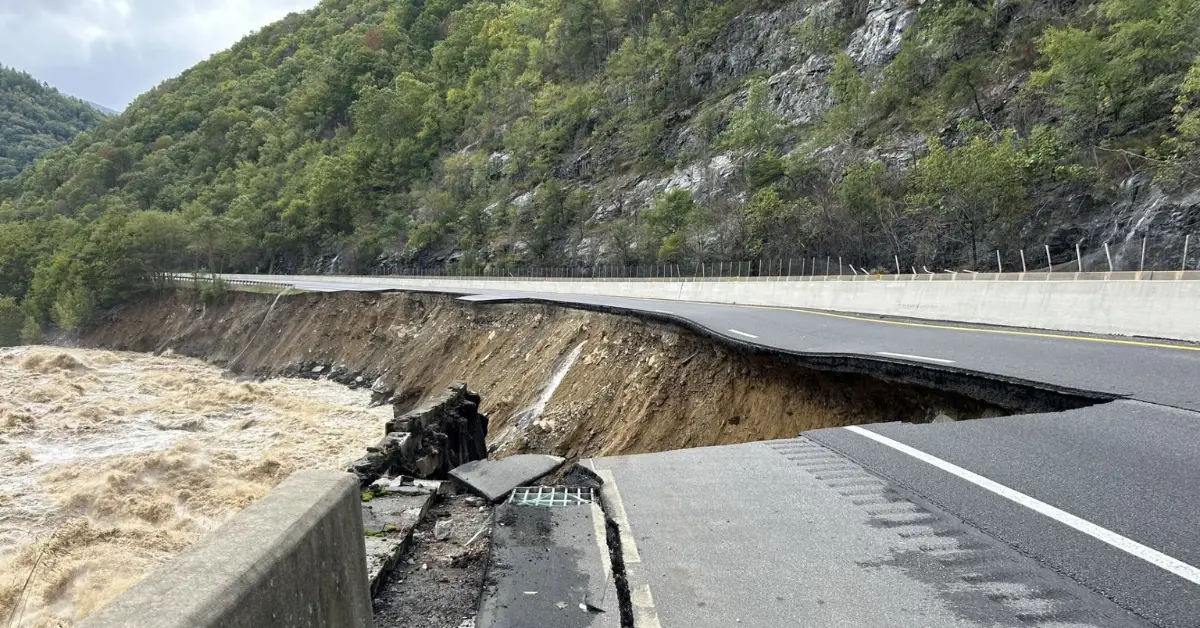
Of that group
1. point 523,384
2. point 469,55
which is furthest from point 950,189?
point 469,55

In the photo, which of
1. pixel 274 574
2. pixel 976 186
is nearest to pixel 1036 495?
pixel 274 574

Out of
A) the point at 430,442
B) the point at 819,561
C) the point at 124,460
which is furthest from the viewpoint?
the point at 124,460

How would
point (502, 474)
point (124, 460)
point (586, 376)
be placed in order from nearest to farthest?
point (502, 474) → point (586, 376) → point (124, 460)

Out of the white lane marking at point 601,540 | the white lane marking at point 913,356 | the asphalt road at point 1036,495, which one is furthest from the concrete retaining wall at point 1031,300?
the white lane marking at point 601,540

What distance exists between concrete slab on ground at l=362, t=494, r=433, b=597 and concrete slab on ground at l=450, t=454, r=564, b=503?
1.59ft

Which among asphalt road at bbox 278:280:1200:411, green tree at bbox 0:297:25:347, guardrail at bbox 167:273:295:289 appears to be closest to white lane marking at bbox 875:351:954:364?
asphalt road at bbox 278:280:1200:411

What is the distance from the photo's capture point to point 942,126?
37.5 metres

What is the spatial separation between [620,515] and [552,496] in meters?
0.85

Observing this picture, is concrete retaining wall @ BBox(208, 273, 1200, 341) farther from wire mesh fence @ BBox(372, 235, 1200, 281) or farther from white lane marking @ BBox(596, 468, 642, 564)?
white lane marking @ BBox(596, 468, 642, 564)

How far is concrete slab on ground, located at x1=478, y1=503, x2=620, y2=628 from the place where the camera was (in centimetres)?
349

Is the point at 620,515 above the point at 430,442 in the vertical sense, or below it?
above

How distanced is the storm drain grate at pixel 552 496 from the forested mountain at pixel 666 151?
28441 mm

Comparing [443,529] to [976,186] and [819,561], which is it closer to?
[819,561]

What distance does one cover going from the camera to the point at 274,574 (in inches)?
70.9
